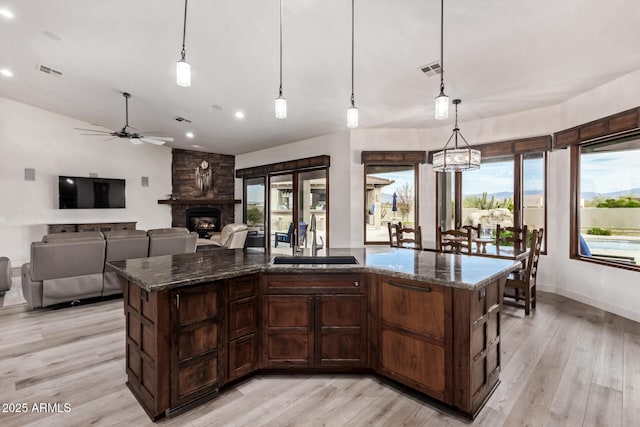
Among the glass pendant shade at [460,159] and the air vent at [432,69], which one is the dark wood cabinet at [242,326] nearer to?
the air vent at [432,69]

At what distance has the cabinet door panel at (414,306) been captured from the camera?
2.03 m

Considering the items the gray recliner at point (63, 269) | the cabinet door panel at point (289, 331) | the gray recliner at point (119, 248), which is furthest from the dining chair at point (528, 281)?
the gray recliner at point (63, 269)

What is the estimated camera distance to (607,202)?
169 inches

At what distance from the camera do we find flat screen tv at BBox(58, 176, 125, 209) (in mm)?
7230

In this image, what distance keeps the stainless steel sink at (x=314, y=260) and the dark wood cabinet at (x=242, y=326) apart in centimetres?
27

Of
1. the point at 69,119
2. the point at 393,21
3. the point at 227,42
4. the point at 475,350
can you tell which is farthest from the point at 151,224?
the point at 475,350

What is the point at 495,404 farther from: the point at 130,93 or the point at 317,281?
the point at 130,93

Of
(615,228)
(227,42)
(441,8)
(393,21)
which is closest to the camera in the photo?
(441,8)

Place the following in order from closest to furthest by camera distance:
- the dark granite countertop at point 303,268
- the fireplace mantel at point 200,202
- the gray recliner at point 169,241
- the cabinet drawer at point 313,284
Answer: the dark granite countertop at point 303,268
the cabinet drawer at point 313,284
the gray recliner at point 169,241
the fireplace mantel at point 200,202

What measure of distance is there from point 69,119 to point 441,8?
8627mm

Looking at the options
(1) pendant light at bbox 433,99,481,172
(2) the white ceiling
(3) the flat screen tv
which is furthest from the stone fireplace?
(1) pendant light at bbox 433,99,481,172

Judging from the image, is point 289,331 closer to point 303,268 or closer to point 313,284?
point 313,284

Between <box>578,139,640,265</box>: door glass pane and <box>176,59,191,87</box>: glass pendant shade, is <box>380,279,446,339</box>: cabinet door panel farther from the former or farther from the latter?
<box>578,139,640,265</box>: door glass pane

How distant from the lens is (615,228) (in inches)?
165
